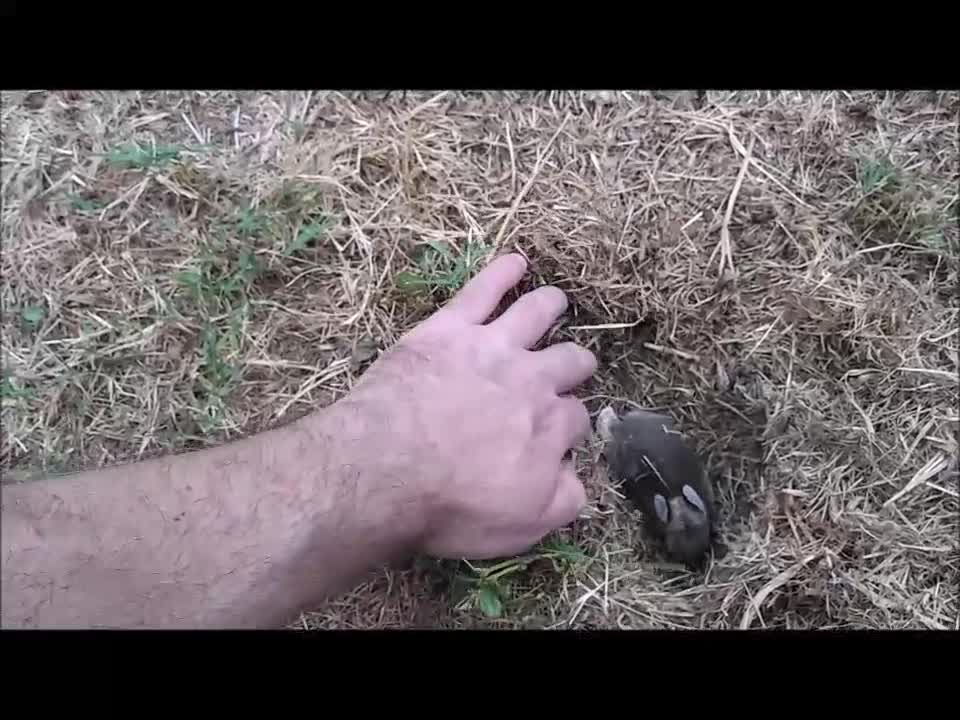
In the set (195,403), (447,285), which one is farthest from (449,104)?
(195,403)

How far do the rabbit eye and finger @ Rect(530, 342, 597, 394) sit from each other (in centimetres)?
26

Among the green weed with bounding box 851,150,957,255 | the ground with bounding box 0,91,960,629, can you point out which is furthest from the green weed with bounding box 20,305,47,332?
the green weed with bounding box 851,150,957,255

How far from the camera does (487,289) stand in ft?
4.69

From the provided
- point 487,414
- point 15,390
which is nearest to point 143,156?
point 15,390

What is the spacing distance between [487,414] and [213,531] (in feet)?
1.55

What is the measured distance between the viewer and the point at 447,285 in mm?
1486

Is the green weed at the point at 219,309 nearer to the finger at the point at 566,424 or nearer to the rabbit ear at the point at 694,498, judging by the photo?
the finger at the point at 566,424

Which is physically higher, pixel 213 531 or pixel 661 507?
pixel 213 531

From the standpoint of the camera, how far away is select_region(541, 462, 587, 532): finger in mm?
1400

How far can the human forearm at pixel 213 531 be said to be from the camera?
113cm

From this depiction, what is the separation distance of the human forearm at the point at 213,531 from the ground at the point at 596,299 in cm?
21

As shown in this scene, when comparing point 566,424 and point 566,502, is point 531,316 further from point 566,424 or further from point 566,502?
point 566,502

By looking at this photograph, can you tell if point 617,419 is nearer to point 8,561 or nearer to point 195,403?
point 195,403

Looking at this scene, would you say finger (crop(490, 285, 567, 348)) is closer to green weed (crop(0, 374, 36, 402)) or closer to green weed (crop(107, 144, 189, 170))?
green weed (crop(107, 144, 189, 170))
